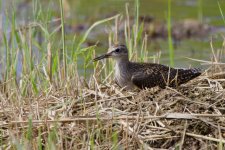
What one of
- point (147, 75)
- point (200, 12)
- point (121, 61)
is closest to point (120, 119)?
point (147, 75)

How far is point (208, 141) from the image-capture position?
7.81 meters

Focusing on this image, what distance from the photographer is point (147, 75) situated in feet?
31.2

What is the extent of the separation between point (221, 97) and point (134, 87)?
4.85ft

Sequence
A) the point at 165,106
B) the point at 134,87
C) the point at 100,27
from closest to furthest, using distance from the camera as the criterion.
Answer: the point at 165,106
the point at 134,87
the point at 100,27

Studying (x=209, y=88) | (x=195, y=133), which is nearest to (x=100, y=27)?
(x=209, y=88)

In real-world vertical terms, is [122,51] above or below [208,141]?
above

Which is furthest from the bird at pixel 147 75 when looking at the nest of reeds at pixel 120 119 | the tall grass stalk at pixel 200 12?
the tall grass stalk at pixel 200 12

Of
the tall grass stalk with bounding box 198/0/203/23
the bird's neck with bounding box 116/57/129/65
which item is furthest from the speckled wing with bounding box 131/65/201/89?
the tall grass stalk with bounding box 198/0/203/23

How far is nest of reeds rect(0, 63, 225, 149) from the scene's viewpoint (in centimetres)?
780

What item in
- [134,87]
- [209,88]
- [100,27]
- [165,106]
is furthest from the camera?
[100,27]

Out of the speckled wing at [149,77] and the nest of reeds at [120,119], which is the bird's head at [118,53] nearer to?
the speckled wing at [149,77]

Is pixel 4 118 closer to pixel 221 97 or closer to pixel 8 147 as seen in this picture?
pixel 8 147

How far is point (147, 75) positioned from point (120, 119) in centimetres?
154

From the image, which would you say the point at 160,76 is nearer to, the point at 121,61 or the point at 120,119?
the point at 121,61
